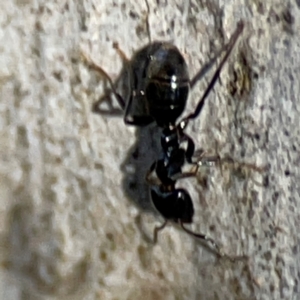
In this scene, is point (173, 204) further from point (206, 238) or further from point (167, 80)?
point (167, 80)

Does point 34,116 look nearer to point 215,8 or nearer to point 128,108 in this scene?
point 128,108

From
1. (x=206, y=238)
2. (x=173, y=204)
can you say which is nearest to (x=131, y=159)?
(x=173, y=204)

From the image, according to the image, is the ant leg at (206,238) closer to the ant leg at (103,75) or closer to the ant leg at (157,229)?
the ant leg at (157,229)

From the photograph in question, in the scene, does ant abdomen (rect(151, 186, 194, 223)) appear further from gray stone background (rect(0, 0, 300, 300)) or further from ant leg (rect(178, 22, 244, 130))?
ant leg (rect(178, 22, 244, 130))

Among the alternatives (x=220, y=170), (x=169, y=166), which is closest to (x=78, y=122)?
(x=169, y=166)

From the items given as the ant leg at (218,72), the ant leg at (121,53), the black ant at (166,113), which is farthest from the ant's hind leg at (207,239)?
the ant leg at (121,53)

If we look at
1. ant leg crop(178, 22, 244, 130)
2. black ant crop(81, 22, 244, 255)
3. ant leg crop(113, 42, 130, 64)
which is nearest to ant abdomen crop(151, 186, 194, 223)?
black ant crop(81, 22, 244, 255)
